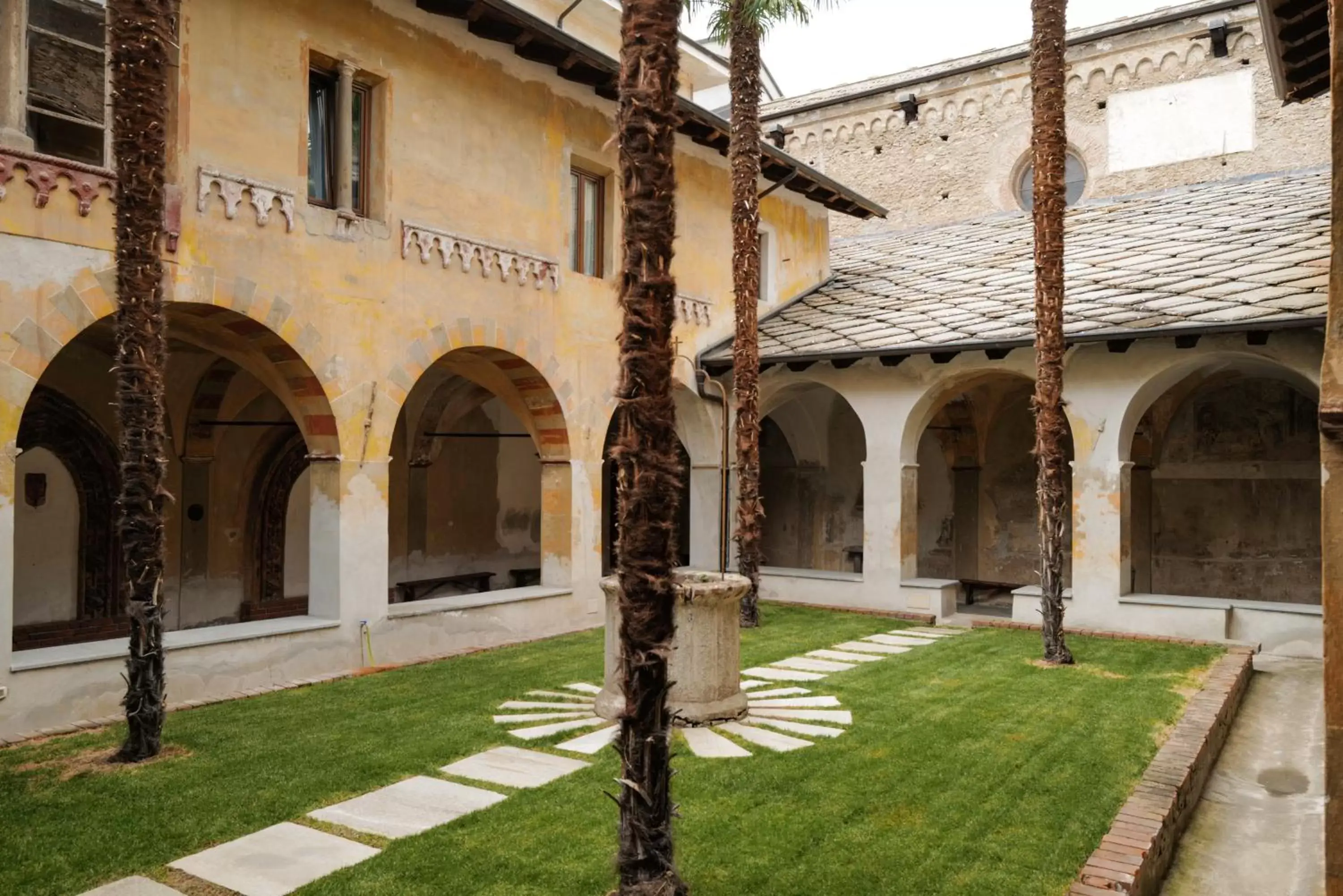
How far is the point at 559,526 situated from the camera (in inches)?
472

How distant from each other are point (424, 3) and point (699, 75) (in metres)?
10.2

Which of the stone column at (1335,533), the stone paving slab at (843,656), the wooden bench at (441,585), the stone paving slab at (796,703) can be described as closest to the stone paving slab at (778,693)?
the stone paving slab at (796,703)

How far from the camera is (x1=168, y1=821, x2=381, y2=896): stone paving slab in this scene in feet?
14.9

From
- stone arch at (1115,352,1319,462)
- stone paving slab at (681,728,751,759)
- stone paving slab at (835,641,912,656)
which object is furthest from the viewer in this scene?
stone arch at (1115,352,1319,462)

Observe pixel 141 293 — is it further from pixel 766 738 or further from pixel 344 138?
pixel 766 738

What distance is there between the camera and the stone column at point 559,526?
39.2 ft

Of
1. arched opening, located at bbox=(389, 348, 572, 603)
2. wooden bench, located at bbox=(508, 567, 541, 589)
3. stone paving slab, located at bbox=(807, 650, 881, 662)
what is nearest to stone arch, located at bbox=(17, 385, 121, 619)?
arched opening, located at bbox=(389, 348, 572, 603)

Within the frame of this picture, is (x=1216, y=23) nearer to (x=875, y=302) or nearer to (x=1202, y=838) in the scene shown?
(x=875, y=302)

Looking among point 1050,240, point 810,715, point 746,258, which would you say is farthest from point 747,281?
point 810,715

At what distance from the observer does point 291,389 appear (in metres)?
9.32

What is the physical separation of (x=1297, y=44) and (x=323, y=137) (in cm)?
898

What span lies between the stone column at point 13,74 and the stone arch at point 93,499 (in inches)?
201

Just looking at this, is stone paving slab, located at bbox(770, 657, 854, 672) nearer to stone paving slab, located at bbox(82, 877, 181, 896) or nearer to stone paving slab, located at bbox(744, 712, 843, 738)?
stone paving slab, located at bbox(744, 712, 843, 738)

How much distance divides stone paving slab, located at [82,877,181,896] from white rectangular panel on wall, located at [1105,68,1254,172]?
19.2 meters
